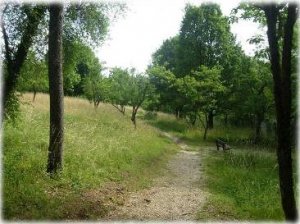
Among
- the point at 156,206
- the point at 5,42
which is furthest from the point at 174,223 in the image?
the point at 5,42

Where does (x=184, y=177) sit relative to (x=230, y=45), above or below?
below

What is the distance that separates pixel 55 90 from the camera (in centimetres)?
1039

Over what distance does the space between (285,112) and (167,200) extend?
224 inches

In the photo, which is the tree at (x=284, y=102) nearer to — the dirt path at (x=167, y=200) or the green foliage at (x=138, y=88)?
the dirt path at (x=167, y=200)

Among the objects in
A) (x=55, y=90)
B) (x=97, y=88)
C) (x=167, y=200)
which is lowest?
(x=167, y=200)

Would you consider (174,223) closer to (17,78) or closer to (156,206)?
(156,206)

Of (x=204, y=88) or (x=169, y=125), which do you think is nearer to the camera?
(x=204, y=88)

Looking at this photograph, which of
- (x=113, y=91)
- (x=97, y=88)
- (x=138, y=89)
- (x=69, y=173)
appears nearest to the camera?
(x=69, y=173)

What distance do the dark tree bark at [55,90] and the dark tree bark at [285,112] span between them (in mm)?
5940

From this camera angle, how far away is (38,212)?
8.19 meters

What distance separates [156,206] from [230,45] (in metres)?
33.2

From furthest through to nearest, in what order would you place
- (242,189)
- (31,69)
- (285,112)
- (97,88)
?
(97,88)
(31,69)
(242,189)
(285,112)

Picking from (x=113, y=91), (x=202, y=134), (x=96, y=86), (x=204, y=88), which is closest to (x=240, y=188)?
(x=204, y=88)

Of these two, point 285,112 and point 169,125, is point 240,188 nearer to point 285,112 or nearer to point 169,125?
point 285,112
